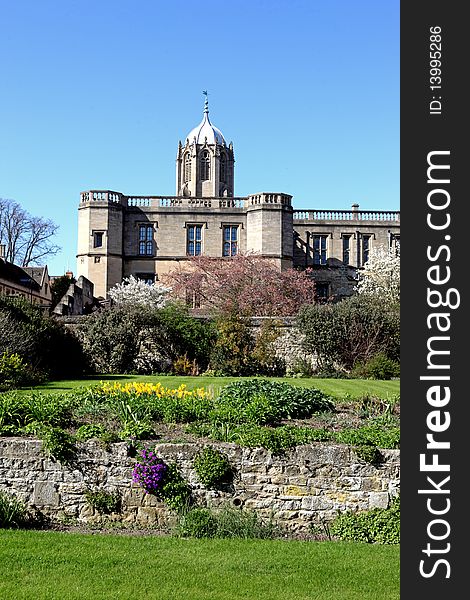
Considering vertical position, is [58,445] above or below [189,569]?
above

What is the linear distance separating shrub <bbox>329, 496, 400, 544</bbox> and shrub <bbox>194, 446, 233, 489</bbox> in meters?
1.39

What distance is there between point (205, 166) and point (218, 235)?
2203 centimetres

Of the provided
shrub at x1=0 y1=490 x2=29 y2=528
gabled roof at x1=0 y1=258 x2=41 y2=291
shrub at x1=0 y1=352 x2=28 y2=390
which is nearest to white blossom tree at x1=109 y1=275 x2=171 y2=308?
gabled roof at x1=0 y1=258 x2=41 y2=291

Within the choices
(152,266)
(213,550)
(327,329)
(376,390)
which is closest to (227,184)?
(152,266)

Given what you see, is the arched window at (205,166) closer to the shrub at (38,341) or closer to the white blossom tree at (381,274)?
the white blossom tree at (381,274)

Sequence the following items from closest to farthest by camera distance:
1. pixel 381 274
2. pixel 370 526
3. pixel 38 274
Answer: pixel 370 526 < pixel 381 274 < pixel 38 274

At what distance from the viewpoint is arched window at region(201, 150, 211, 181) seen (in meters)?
65.6

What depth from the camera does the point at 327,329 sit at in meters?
25.8

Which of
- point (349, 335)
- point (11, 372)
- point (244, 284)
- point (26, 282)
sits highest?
point (26, 282)

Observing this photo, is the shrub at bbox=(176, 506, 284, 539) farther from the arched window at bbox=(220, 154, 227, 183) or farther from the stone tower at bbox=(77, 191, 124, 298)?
the arched window at bbox=(220, 154, 227, 183)

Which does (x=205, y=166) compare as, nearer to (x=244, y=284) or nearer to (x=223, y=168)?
(x=223, y=168)

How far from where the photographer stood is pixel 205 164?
6581 cm

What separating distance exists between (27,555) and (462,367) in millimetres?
4923

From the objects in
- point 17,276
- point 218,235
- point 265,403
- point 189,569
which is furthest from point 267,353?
point 17,276
